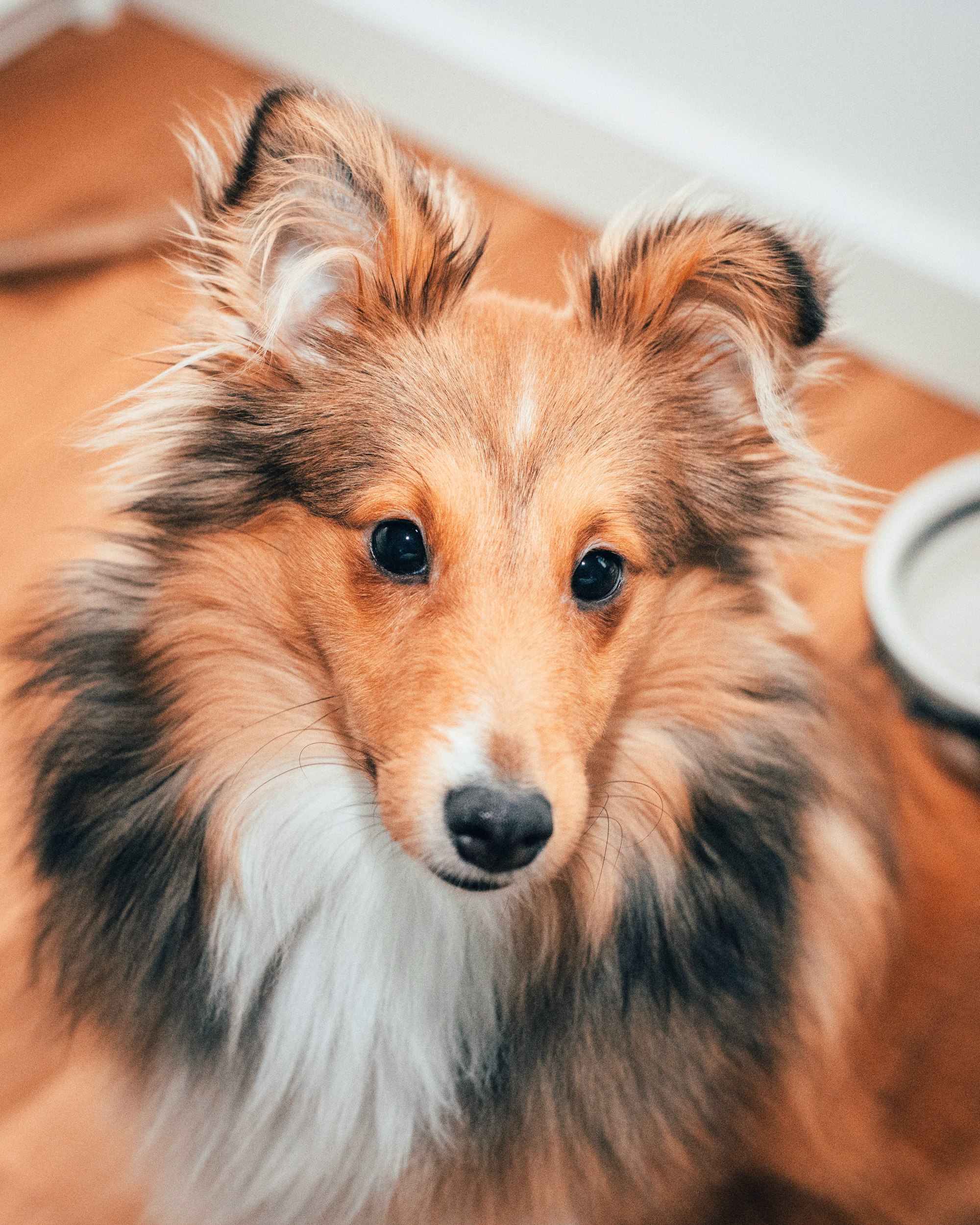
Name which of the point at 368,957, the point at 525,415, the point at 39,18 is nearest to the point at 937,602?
the point at 525,415

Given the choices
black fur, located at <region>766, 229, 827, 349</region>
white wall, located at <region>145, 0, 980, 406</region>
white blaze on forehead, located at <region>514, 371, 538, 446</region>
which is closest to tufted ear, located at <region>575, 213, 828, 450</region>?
black fur, located at <region>766, 229, 827, 349</region>

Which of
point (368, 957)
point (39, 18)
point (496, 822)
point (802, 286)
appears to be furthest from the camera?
point (39, 18)

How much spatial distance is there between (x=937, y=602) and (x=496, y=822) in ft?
5.47

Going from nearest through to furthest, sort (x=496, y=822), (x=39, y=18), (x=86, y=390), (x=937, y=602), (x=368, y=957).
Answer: (x=496, y=822) < (x=368, y=957) < (x=937, y=602) < (x=86, y=390) < (x=39, y=18)

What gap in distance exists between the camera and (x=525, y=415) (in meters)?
1.45

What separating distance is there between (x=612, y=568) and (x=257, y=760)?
528 mm

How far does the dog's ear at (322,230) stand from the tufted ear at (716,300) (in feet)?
0.63

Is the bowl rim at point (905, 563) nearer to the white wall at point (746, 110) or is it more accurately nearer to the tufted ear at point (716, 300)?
the white wall at point (746, 110)

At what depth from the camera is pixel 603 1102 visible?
5.37 ft

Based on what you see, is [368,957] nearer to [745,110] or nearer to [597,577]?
[597,577]

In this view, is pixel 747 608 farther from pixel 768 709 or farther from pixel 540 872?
pixel 540 872

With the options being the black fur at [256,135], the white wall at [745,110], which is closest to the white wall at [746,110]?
the white wall at [745,110]

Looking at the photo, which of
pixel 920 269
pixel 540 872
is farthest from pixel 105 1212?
pixel 920 269

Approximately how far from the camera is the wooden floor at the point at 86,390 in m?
2.07
